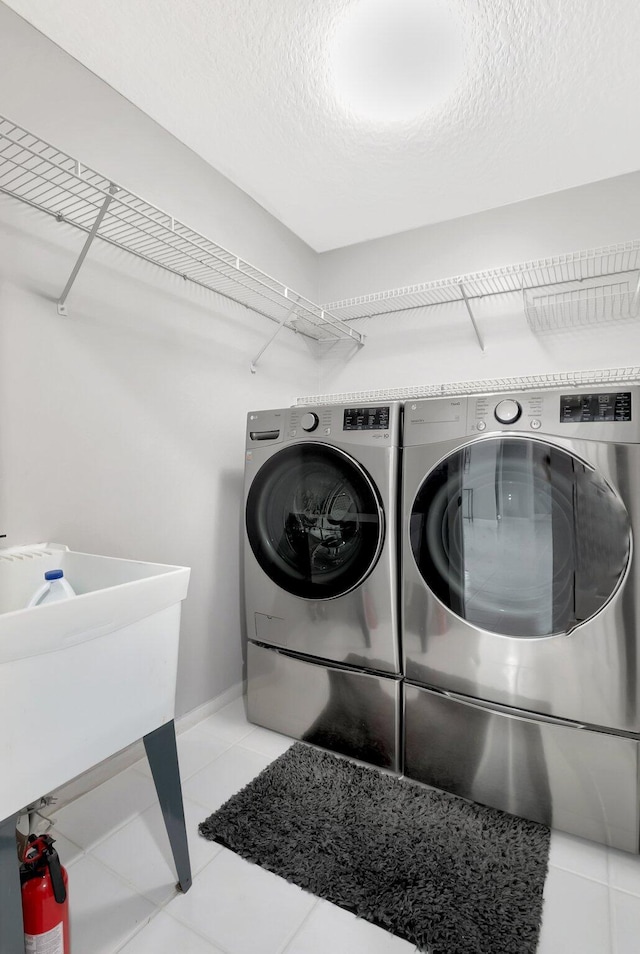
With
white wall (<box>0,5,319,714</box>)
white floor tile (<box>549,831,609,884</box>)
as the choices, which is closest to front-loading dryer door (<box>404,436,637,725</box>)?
white floor tile (<box>549,831,609,884</box>)

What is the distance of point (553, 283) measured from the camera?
2105 mm

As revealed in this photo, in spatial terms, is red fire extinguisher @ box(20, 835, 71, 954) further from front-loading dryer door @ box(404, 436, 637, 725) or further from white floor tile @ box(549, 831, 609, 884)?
white floor tile @ box(549, 831, 609, 884)

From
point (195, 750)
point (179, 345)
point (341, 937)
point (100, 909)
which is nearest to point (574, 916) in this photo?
point (341, 937)

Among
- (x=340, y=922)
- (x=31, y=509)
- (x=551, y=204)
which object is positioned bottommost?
(x=340, y=922)

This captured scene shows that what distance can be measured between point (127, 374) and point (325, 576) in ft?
3.39

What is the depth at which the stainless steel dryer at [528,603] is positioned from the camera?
1.27 m

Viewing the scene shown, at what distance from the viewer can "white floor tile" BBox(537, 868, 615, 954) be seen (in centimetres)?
104

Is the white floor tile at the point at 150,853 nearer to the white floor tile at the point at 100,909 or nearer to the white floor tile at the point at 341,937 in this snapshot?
the white floor tile at the point at 100,909

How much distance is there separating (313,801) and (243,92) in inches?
94.2

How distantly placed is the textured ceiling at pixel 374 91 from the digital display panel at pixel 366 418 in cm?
109

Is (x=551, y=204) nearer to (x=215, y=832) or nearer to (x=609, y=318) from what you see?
(x=609, y=318)

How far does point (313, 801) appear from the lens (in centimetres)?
148

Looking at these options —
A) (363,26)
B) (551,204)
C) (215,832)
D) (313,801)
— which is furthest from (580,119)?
(215,832)

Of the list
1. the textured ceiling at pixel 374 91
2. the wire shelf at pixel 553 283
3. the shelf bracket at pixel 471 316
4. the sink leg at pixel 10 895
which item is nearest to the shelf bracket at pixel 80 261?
the textured ceiling at pixel 374 91
